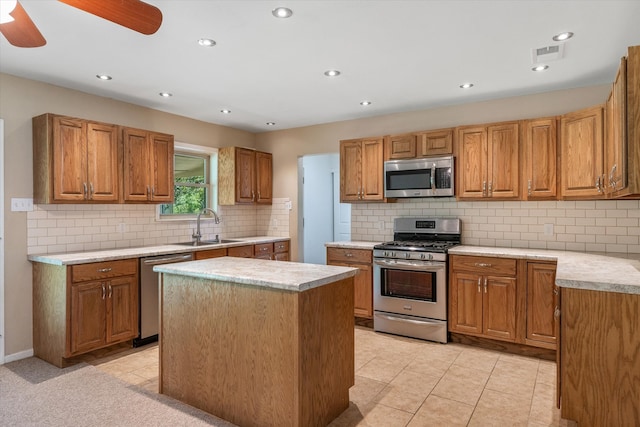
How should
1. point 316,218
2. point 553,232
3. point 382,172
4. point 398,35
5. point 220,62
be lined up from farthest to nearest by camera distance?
1. point 316,218
2. point 382,172
3. point 553,232
4. point 220,62
5. point 398,35

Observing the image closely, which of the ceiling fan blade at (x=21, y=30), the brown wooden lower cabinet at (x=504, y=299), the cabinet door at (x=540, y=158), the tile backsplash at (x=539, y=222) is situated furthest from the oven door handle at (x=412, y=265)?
the ceiling fan blade at (x=21, y=30)

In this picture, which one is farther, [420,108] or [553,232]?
[420,108]

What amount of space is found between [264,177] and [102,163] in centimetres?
237

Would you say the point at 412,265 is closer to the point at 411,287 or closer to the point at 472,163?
the point at 411,287

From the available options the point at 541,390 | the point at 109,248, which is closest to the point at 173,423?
the point at 109,248

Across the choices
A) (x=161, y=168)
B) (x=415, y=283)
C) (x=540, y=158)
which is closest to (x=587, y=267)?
(x=540, y=158)

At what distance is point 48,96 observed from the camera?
141 inches

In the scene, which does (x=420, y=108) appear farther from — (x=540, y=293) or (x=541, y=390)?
(x=541, y=390)

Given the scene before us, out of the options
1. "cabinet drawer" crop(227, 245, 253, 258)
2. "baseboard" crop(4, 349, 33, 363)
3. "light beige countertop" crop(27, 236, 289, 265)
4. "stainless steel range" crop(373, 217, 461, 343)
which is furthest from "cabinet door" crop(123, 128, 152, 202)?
"stainless steel range" crop(373, 217, 461, 343)

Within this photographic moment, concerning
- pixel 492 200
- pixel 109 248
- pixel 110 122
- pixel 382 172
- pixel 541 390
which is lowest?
pixel 541 390

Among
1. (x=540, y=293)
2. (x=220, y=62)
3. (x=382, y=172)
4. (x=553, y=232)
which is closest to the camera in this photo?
(x=220, y=62)

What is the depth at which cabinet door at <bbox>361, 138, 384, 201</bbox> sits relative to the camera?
15.0 feet

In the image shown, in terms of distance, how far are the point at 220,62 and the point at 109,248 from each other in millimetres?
2329

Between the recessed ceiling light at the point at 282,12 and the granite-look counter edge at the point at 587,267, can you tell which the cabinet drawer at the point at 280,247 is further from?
the recessed ceiling light at the point at 282,12
